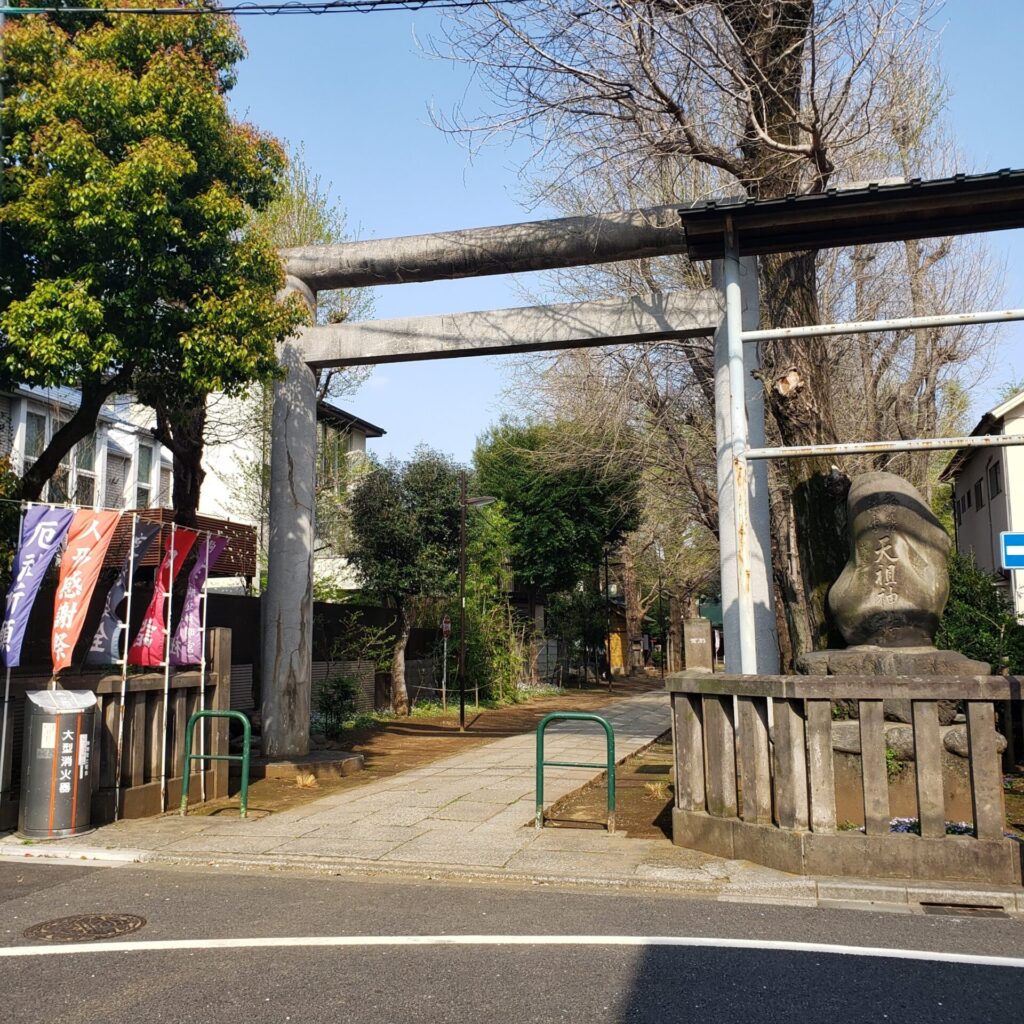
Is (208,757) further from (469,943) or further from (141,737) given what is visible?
(469,943)

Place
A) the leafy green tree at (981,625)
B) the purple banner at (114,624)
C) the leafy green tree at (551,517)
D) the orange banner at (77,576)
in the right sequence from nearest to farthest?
the orange banner at (77,576), the purple banner at (114,624), the leafy green tree at (981,625), the leafy green tree at (551,517)

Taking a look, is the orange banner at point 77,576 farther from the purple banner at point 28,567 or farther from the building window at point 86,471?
the building window at point 86,471

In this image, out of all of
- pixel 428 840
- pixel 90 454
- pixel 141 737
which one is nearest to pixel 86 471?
pixel 90 454

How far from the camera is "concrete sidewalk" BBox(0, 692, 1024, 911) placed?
6.79 meters

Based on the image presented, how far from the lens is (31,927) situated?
230 inches

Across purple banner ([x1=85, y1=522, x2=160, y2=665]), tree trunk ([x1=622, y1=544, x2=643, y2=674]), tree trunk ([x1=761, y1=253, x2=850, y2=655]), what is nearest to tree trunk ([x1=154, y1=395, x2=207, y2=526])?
purple banner ([x1=85, y1=522, x2=160, y2=665])

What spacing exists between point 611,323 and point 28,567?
7.23m

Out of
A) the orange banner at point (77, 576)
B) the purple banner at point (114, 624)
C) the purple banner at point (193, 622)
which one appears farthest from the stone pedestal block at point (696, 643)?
the orange banner at point (77, 576)

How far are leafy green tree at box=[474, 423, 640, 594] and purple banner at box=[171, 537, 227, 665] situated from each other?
82.7 ft

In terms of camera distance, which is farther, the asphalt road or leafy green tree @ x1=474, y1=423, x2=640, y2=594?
leafy green tree @ x1=474, y1=423, x2=640, y2=594

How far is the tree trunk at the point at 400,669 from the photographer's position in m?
23.5

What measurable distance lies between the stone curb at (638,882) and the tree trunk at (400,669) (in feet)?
50.0

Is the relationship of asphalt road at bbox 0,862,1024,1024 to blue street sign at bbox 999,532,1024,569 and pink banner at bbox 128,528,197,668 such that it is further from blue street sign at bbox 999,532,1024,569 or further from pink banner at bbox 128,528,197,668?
blue street sign at bbox 999,532,1024,569

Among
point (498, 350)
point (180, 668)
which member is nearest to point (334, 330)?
point (498, 350)
